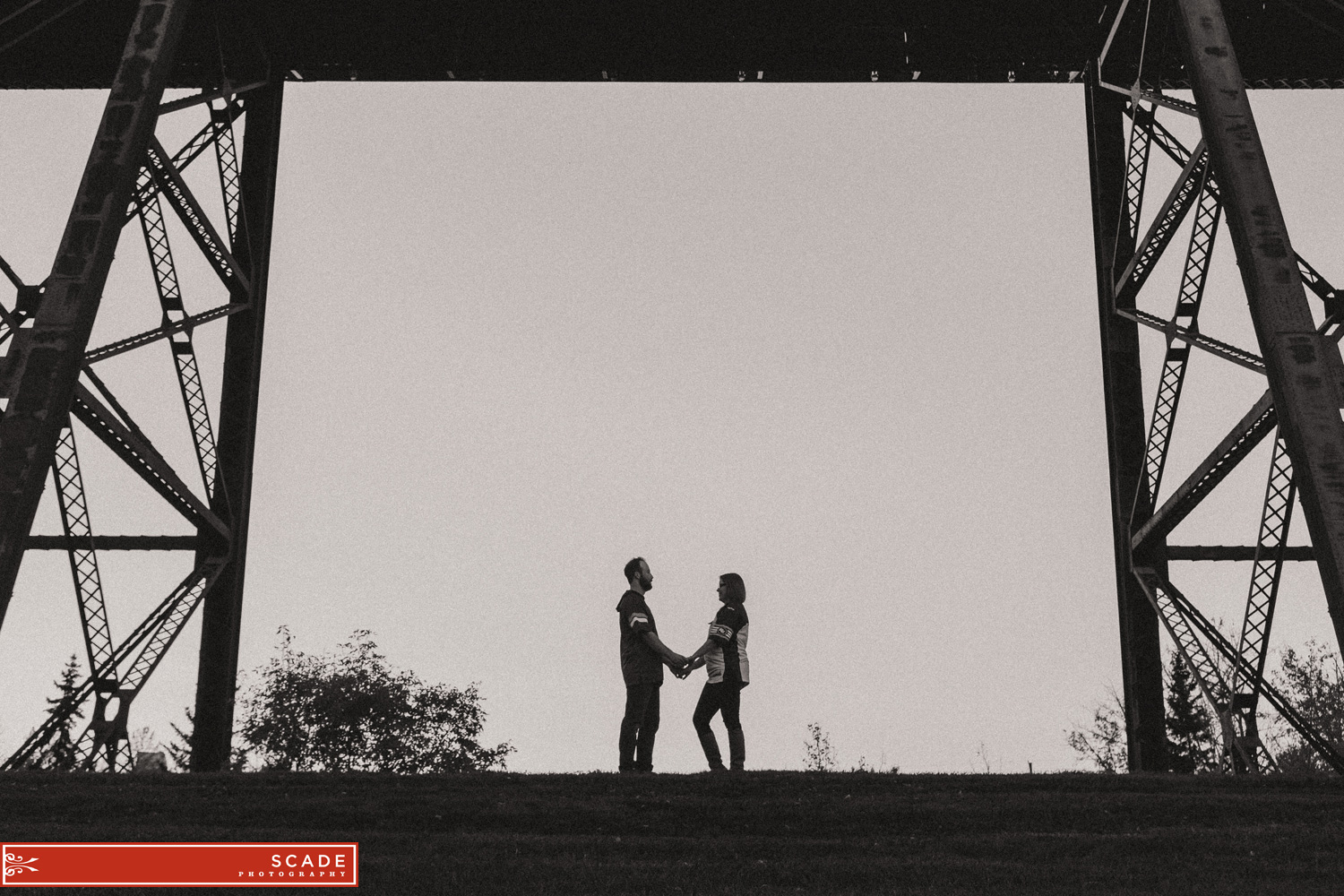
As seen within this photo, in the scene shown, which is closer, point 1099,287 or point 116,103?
point 116,103

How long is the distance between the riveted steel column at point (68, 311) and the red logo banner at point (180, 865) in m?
4.12

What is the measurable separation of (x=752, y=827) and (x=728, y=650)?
3.24 metres

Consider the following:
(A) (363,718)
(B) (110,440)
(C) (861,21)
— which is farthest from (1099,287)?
(A) (363,718)

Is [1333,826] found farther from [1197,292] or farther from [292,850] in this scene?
[1197,292]

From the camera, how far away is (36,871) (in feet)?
22.5

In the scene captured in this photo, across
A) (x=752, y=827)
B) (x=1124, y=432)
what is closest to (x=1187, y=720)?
(x=1124, y=432)

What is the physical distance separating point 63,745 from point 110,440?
9.82ft

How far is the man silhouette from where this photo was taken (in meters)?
11.3

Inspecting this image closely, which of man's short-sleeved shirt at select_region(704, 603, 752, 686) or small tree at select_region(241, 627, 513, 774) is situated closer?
man's short-sleeved shirt at select_region(704, 603, 752, 686)

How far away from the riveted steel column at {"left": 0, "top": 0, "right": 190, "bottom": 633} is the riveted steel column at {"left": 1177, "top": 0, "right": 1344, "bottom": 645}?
876 centimetres

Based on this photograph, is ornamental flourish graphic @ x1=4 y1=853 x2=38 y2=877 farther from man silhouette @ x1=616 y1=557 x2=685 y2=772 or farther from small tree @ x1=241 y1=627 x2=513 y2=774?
small tree @ x1=241 y1=627 x2=513 y2=774

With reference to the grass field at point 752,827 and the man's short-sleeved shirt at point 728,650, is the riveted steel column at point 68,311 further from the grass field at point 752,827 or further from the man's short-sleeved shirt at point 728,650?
the man's short-sleeved shirt at point 728,650

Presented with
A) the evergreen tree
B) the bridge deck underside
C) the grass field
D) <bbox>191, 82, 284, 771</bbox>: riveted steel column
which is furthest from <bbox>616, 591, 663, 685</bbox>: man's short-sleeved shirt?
the evergreen tree

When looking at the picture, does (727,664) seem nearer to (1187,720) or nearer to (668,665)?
Answer: (668,665)
